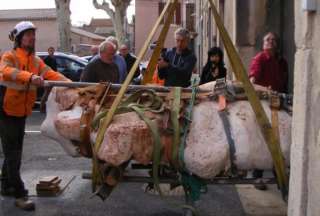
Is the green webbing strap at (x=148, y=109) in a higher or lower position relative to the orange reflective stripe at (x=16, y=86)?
lower

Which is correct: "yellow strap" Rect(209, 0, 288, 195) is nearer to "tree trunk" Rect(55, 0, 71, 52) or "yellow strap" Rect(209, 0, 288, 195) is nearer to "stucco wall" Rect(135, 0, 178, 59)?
"tree trunk" Rect(55, 0, 71, 52)

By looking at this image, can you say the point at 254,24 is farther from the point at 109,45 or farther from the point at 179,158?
the point at 179,158

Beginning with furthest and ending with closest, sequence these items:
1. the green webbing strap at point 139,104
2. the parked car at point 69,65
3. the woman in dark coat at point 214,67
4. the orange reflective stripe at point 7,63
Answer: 1. the parked car at point 69,65
2. the woman in dark coat at point 214,67
3. the orange reflective stripe at point 7,63
4. the green webbing strap at point 139,104

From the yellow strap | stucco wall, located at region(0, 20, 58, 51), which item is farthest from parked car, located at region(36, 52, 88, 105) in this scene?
stucco wall, located at region(0, 20, 58, 51)

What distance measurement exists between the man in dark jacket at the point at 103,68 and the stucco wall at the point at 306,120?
122 inches

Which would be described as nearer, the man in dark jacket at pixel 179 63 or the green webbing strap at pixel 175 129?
the green webbing strap at pixel 175 129

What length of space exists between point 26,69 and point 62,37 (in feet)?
64.1

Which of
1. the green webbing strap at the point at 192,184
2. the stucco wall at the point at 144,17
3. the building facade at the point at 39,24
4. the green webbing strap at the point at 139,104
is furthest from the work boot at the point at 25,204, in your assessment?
the building facade at the point at 39,24

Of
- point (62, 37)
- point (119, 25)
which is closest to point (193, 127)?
point (62, 37)

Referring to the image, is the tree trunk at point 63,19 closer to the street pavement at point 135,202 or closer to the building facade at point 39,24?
the street pavement at point 135,202

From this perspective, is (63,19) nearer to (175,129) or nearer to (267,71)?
(267,71)

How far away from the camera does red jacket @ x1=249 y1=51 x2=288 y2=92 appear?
6504 millimetres

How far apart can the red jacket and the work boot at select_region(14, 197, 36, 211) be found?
2.77m

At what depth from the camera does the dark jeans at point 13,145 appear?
5.60m
